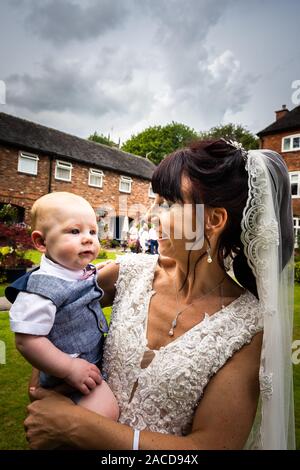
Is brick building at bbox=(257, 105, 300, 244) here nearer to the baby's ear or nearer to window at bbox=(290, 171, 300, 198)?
window at bbox=(290, 171, 300, 198)

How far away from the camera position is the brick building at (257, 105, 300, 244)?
22.1 m

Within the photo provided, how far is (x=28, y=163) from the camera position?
19000mm

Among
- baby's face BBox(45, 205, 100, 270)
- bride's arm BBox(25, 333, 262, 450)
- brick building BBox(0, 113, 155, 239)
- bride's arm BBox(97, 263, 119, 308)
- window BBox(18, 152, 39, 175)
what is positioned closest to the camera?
bride's arm BBox(25, 333, 262, 450)

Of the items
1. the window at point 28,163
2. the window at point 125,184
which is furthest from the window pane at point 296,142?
the window at point 28,163

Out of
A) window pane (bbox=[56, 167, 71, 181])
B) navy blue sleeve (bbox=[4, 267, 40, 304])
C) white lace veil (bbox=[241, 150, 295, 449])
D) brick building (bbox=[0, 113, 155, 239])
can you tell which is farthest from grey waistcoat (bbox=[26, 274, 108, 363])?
window pane (bbox=[56, 167, 71, 181])

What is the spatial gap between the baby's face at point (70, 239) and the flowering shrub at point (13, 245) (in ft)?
27.9

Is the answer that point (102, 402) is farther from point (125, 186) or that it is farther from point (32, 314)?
point (125, 186)

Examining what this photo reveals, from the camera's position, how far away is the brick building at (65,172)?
18.2m

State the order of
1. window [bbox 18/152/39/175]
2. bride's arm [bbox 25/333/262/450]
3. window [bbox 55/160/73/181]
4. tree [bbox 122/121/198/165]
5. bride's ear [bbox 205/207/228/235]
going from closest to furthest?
bride's arm [bbox 25/333/262/450] < bride's ear [bbox 205/207/228/235] < window [bbox 18/152/39/175] < window [bbox 55/160/73/181] < tree [bbox 122/121/198/165]

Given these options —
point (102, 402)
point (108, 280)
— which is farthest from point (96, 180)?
point (102, 402)

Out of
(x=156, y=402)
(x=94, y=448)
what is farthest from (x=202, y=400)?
(x=94, y=448)

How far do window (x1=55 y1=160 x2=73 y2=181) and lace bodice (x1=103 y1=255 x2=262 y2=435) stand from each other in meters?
20.1

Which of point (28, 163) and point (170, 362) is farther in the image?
point (28, 163)

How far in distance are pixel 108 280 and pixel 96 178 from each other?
2169cm
